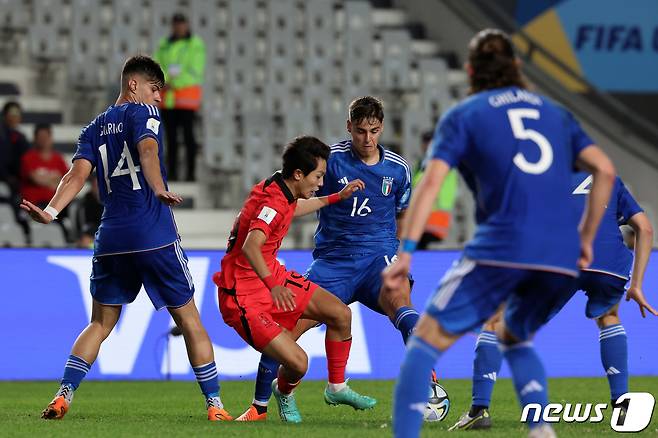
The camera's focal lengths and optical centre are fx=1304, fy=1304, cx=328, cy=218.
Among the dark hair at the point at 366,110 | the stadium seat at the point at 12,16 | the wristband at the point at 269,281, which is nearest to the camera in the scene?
the wristband at the point at 269,281

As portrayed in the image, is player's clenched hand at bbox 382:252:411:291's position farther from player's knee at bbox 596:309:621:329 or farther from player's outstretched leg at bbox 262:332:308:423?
player's knee at bbox 596:309:621:329

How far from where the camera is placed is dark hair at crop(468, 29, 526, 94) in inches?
198

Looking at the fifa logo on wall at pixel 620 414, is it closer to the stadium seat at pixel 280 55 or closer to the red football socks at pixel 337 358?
the red football socks at pixel 337 358

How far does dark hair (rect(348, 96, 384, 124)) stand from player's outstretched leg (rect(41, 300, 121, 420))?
68.5 inches

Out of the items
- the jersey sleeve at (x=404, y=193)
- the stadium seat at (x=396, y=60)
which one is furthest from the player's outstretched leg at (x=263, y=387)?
the stadium seat at (x=396, y=60)

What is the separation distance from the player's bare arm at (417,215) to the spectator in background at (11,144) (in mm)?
9025

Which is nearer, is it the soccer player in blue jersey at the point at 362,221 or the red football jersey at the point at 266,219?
the red football jersey at the point at 266,219

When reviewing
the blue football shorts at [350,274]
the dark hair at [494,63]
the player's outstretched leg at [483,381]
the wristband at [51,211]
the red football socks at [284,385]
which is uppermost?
the dark hair at [494,63]

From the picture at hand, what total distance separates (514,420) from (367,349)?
3.84 metres

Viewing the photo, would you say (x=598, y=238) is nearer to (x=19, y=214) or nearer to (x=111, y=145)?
(x=111, y=145)

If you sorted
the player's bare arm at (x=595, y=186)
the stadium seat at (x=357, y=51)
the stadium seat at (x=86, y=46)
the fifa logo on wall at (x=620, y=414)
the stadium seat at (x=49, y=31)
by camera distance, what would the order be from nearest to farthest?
the player's bare arm at (x=595, y=186), the fifa logo on wall at (x=620, y=414), the stadium seat at (x=86, y=46), the stadium seat at (x=49, y=31), the stadium seat at (x=357, y=51)

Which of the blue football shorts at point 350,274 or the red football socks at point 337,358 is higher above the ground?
the blue football shorts at point 350,274

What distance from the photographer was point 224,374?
1078cm

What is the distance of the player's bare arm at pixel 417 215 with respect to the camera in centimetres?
469
